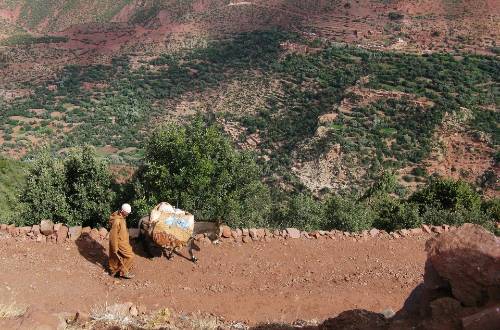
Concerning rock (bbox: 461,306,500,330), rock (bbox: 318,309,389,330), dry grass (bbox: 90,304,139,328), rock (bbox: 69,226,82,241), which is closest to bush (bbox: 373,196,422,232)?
rock (bbox: 318,309,389,330)

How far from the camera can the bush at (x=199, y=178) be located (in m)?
12.8

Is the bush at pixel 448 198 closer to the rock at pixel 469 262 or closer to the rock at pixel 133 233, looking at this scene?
the rock at pixel 133 233

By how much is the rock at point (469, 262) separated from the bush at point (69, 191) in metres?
9.18

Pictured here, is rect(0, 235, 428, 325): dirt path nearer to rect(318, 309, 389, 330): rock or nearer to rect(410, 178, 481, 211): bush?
rect(318, 309, 389, 330): rock

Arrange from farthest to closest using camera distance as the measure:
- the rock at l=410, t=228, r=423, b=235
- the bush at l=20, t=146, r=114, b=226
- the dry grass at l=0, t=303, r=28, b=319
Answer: the rock at l=410, t=228, r=423, b=235 → the bush at l=20, t=146, r=114, b=226 → the dry grass at l=0, t=303, r=28, b=319

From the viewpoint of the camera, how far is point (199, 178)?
506 inches

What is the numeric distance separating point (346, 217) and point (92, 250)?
25.2 ft

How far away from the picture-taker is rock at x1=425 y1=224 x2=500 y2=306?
16.3 ft

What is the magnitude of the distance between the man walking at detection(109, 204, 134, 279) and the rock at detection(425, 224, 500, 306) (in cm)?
550

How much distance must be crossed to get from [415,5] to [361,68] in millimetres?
16478

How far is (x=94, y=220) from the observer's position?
12.6 metres

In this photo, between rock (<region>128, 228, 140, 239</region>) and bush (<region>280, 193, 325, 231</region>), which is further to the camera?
bush (<region>280, 193, 325, 231</region>)

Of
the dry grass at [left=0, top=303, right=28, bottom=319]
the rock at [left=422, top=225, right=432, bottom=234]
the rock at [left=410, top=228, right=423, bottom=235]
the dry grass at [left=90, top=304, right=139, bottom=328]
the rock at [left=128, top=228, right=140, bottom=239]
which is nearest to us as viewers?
the dry grass at [left=0, top=303, right=28, bottom=319]

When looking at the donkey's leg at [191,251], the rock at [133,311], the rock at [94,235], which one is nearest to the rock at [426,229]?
the donkey's leg at [191,251]
